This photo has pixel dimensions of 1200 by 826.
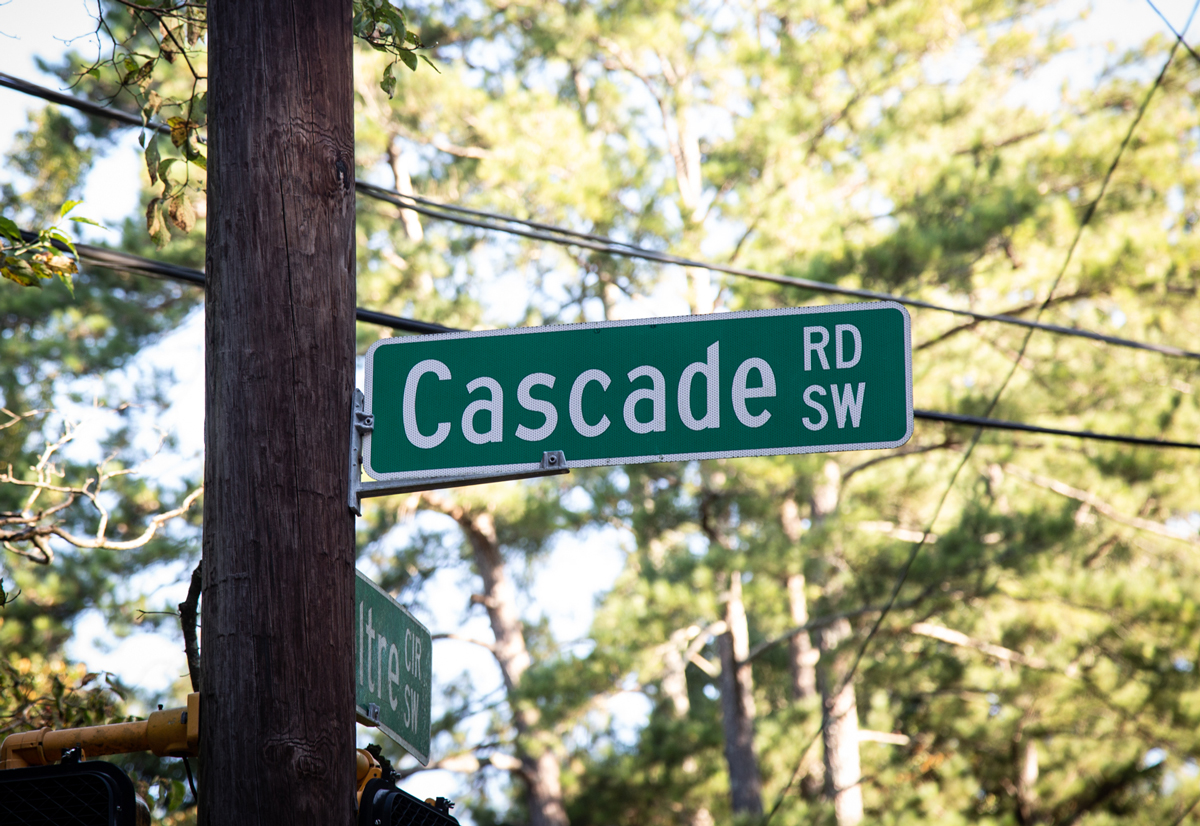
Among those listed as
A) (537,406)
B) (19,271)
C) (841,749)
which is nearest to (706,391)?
(537,406)

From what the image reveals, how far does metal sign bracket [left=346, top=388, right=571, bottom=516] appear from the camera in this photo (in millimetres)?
2461

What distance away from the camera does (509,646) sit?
18.4 meters

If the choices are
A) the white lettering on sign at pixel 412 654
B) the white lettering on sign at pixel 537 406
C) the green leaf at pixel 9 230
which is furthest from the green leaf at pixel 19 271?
the white lettering on sign at pixel 537 406

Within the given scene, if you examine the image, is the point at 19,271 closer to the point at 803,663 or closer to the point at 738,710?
the point at 738,710

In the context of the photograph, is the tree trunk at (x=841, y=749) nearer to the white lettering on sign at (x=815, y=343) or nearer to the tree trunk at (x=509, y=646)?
the tree trunk at (x=509, y=646)

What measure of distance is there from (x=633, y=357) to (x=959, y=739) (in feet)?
51.1

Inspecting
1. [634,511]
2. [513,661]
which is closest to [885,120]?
[634,511]

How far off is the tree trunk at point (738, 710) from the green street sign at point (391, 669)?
485 inches

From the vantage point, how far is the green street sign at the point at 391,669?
8.66 feet

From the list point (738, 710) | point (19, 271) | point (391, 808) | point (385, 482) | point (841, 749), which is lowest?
point (841, 749)

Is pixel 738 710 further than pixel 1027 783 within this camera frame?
No

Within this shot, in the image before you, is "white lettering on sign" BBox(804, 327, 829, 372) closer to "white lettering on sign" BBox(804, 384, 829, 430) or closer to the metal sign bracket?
"white lettering on sign" BBox(804, 384, 829, 430)

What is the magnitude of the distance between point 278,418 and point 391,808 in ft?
2.65

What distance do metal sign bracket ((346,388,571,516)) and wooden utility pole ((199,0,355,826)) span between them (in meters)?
0.04
